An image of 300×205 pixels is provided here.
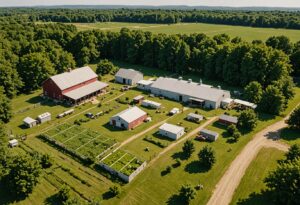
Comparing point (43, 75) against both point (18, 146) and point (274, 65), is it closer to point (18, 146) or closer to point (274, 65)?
point (18, 146)

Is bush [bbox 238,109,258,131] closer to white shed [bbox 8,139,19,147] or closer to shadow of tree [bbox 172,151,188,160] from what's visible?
shadow of tree [bbox 172,151,188,160]

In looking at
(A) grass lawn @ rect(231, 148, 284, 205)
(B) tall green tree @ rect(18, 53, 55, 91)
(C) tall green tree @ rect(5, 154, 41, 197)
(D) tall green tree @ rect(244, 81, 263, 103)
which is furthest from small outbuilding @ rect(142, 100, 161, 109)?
(C) tall green tree @ rect(5, 154, 41, 197)

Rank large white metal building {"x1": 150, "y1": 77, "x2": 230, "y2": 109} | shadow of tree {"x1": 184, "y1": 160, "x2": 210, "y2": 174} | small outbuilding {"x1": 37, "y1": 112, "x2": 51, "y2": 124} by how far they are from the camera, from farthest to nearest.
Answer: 1. large white metal building {"x1": 150, "y1": 77, "x2": 230, "y2": 109}
2. small outbuilding {"x1": 37, "y1": 112, "x2": 51, "y2": 124}
3. shadow of tree {"x1": 184, "y1": 160, "x2": 210, "y2": 174}

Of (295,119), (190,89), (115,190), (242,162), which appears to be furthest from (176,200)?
(190,89)

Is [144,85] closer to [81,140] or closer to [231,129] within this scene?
[81,140]

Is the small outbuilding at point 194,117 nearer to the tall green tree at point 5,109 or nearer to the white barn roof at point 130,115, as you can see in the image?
the white barn roof at point 130,115

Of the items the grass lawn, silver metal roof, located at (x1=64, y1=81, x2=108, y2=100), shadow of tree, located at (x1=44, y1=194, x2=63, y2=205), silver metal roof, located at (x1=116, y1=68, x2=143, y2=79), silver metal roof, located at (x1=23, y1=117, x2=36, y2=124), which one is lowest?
shadow of tree, located at (x1=44, y1=194, x2=63, y2=205)

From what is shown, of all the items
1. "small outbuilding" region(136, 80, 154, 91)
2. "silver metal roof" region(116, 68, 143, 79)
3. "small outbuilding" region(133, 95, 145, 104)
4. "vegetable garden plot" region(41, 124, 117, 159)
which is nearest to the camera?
"vegetable garden plot" region(41, 124, 117, 159)
